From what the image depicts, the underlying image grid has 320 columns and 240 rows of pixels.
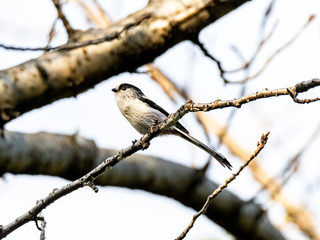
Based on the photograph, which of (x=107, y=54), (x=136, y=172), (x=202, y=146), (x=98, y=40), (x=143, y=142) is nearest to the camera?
(x=143, y=142)

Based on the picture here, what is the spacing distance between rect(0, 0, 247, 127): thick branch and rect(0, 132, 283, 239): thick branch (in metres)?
0.27

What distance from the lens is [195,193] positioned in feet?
13.6

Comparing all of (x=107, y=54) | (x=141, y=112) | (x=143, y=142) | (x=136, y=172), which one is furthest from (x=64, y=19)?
(x=143, y=142)

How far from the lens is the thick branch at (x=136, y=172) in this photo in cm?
348

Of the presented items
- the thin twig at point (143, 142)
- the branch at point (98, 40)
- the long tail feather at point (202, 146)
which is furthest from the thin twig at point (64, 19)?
the thin twig at point (143, 142)

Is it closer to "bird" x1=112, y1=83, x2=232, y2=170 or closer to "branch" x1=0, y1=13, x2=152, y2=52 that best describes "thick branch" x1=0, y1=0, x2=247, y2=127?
"branch" x1=0, y1=13, x2=152, y2=52

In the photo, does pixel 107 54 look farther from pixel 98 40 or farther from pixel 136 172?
pixel 136 172

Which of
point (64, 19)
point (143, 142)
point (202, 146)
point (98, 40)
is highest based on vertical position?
point (64, 19)

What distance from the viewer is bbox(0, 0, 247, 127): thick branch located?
352 cm

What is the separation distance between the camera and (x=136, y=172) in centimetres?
393

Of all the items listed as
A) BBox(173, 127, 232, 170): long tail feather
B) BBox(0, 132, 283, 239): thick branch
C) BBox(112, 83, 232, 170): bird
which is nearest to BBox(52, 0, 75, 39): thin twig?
BBox(112, 83, 232, 170): bird

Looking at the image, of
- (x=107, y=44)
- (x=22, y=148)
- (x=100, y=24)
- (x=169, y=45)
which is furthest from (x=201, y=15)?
(x=100, y=24)

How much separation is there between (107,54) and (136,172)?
2.85 feet

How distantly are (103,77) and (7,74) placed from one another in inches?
25.3
